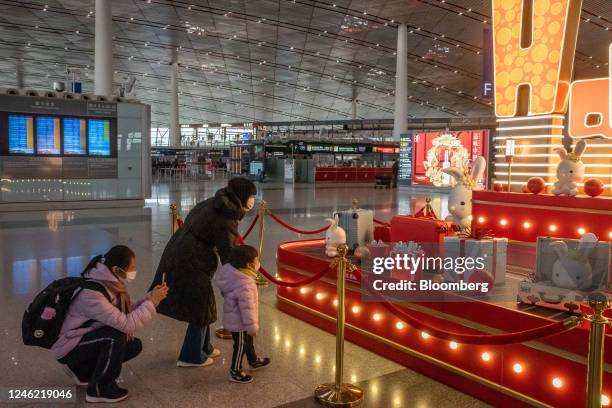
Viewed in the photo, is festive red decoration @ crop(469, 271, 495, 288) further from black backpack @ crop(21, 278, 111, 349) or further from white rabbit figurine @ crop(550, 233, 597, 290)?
black backpack @ crop(21, 278, 111, 349)

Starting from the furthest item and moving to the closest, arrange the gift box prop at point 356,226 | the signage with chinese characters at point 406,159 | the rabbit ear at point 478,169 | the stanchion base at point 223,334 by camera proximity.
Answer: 1. the signage with chinese characters at point 406,159
2. the rabbit ear at point 478,169
3. the gift box prop at point 356,226
4. the stanchion base at point 223,334

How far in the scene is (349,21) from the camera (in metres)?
26.9

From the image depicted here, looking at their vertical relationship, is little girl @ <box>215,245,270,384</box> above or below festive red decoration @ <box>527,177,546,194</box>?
below

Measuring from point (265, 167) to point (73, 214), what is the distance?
67.9 feet

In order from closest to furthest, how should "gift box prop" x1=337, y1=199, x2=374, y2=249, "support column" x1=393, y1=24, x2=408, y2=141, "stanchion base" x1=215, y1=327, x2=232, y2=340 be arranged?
"stanchion base" x1=215, y1=327, x2=232, y2=340
"gift box prop" x1=337, y1=199, x2=374, y2=249
"support column" x1=393, y1=24, x2=408, y2=141

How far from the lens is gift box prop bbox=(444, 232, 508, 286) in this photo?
12.9 ft

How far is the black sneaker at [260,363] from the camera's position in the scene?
3.74 metres

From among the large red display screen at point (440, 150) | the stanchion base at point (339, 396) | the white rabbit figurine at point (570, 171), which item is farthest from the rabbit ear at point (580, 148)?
the large red display screen at point (440, 150)

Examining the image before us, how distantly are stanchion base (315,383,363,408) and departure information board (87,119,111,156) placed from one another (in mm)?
12462

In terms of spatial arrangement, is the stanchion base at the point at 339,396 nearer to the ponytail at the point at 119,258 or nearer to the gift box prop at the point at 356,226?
the ponytail at the point at 119,258

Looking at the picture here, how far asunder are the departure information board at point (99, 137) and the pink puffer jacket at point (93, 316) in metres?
12.0

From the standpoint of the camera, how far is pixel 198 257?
11.7 feet

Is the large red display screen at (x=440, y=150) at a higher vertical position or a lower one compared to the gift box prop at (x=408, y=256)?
higher

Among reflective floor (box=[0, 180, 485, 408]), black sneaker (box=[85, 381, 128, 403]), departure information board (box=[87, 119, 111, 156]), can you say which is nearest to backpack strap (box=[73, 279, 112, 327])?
black sneaker (box=[85, 381, 128, 403])
